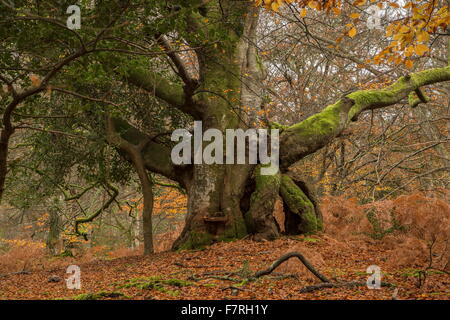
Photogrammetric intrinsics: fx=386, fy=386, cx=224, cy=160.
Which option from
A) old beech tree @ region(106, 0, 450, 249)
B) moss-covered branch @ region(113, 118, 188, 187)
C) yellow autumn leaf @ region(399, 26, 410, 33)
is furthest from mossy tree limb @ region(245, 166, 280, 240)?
yellow autumn leaf @ region(399, 26, 410, 33)

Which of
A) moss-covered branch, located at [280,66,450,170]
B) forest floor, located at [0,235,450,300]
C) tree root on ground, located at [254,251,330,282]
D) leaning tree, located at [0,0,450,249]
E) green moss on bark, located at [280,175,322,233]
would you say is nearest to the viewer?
forest floor, located at [0,235,450,300]

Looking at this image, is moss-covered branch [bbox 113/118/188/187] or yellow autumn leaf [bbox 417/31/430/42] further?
moss-covered branch [bbox 113/118/188/187]

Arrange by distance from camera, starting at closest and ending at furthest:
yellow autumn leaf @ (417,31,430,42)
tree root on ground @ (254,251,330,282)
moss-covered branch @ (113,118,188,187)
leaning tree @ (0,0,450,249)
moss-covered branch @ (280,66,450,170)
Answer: tree root on ground @ (254,251,330,282) < yellow autumn leaf @ (417,31,430,42) < leaning tree @ (0,0,450,249) < moss-covered branch @ (280,66,450,170) < moss-covered branch @ (113,118,188,187)

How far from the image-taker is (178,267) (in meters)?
5.99

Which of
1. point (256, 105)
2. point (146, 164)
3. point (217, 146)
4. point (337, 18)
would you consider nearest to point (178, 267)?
point (217, 146)

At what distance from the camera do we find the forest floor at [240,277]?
13.3ft

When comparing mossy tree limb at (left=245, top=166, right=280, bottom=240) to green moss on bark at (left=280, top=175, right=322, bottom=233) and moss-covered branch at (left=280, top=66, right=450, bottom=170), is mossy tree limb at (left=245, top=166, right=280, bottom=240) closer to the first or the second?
green moss on bark at (left=280, top=175, right=322, bottom=233)

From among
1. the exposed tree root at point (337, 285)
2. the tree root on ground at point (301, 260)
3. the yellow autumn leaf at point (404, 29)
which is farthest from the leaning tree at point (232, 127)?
the exposed tree root at point (337, 285)

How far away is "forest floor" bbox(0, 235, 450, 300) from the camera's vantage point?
4039 mm

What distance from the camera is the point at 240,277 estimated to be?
15.9 ft

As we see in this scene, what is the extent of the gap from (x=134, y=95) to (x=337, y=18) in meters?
7.48

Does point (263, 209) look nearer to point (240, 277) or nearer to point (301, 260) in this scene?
point (240, 277)

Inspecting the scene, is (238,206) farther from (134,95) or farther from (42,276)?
(42,276)
